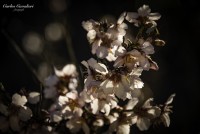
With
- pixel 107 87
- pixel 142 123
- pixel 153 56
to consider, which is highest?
pixel 107 87

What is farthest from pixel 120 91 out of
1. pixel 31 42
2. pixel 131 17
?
pixel 31 42

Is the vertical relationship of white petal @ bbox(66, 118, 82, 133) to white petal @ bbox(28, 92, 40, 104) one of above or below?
below

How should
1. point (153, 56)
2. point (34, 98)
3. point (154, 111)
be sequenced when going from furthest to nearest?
point (153, 56) < point (154, 111) < point (34, 98)

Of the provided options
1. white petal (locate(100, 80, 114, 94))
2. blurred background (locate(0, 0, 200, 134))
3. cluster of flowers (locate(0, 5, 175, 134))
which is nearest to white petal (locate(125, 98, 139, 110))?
cluster of flowers (locate(0, 5, 175, 134))

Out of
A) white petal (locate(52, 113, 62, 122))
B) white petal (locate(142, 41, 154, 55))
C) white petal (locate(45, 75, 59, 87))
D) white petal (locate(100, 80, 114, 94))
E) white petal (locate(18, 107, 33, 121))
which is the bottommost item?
white petal (locate(52, 113, 62, 122))

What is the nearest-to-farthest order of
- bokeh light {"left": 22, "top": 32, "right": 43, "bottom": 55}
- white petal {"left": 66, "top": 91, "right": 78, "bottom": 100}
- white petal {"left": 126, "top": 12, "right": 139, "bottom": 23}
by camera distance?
white petal {"left": 66, "top": 91, "right": 78, "bottom": 100}, white petal {"left": 126, "top": 12, "right": 139, "bottom": 23}, bokeh light {"left": 22, "top": 32, "right": 43, "bottom": 55}

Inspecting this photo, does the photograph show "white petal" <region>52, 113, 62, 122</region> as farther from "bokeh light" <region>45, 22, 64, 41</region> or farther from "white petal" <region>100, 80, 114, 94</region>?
"bokeh light" <region>45, 22, 64, 41</region>

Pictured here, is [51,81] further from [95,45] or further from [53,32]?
[53,32]
